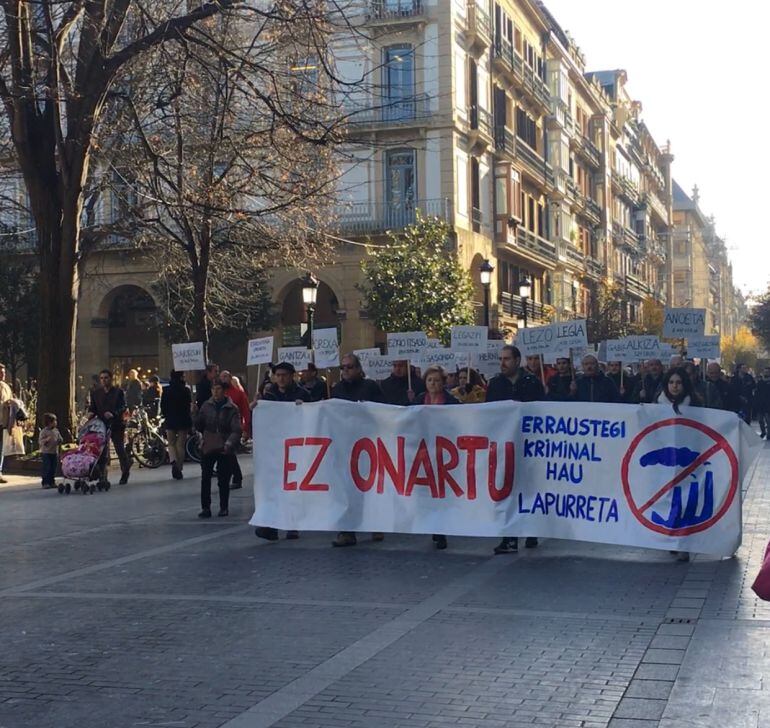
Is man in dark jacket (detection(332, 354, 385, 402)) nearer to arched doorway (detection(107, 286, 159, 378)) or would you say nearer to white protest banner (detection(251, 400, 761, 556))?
white protest banner (detection(251, 400, 761, 556))

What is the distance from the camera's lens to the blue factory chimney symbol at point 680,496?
10312 mm

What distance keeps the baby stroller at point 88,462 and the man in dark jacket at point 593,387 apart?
25.2 feet

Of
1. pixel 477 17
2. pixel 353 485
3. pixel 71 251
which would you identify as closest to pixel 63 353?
pixel 71 251

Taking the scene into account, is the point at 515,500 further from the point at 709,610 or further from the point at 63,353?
the point at 63,353

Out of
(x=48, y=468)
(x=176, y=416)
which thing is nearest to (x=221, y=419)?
(x=48, y=468)

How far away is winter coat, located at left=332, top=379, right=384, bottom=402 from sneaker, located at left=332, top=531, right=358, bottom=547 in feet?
4.80

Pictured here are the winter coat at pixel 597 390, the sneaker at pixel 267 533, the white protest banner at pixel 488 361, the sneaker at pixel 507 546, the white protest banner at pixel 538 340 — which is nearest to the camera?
the sneaker at pixel 507 546

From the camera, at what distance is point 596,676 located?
6406 mm

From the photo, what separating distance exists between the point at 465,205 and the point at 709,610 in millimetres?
33696

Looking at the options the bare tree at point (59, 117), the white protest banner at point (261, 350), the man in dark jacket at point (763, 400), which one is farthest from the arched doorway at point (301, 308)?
the white protest banner at point (261, 350)

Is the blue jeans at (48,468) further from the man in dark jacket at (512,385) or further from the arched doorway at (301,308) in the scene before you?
the arched doorway at (301,308)

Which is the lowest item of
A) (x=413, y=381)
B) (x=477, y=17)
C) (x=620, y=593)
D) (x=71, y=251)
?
(x=620, y=593)

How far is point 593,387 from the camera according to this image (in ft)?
45.1

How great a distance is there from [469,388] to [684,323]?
13.3 feet
